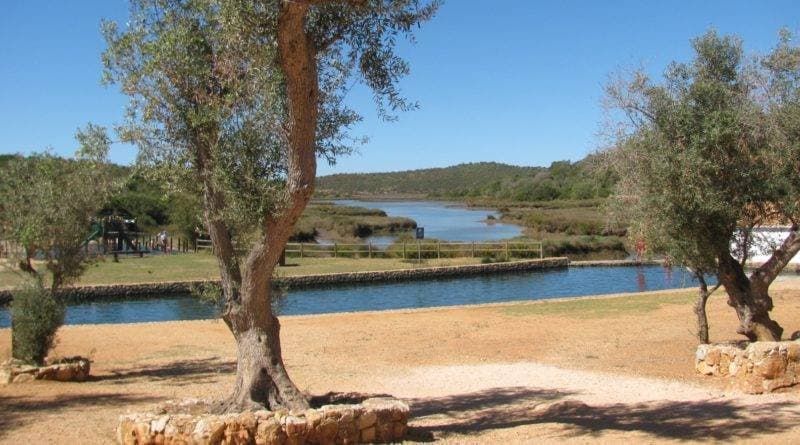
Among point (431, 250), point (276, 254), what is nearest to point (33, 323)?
point (276, 254)

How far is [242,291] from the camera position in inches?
346

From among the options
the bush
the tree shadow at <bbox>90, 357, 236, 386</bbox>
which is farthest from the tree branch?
the bush

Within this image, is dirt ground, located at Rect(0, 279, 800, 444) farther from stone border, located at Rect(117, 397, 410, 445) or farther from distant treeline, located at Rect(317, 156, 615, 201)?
distant treeline, located at Rect(317, 156, 615, 201)

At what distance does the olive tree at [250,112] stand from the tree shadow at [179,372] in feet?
13.2

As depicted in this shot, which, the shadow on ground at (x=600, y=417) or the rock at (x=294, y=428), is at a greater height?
the rock at (x=294, y=428)

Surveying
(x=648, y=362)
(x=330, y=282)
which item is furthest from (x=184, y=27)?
(x=330, y=282)

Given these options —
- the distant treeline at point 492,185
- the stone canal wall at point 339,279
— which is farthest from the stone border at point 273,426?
the distant treeline at point 492,185

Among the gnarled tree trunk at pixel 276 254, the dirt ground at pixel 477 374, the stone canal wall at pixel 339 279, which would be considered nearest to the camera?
the gnarled tree trunk at pixel 276 254

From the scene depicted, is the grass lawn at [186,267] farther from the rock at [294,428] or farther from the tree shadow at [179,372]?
the rock at [294,428]

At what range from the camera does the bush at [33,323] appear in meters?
12.2

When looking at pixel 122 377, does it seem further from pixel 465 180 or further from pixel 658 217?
pixel 465 180

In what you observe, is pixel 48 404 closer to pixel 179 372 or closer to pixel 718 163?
pixel 179 372

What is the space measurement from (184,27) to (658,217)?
7.54 meters

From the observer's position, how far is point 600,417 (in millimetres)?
9820
